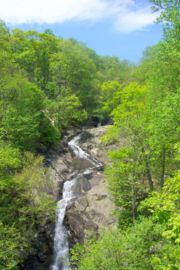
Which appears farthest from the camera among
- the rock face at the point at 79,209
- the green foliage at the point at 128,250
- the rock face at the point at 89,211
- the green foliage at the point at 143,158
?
the rock face at the point at 89,211

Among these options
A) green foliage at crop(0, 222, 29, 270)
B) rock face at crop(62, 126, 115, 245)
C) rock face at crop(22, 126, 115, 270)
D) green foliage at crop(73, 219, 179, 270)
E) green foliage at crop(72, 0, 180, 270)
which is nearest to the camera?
green foliage at crop(73, 219, 179, 270)

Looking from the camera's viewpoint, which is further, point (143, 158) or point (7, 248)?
point (143, 158)

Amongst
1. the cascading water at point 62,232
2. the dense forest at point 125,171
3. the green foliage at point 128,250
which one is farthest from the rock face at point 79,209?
the green foliage at point 128,250

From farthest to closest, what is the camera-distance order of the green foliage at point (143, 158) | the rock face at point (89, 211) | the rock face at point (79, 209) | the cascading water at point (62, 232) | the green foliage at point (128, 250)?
the cascading water at point (62, 232) → the rock face at point (89, 211) → the rock face at point (79, 209) → the green foliage at point (143, 158) → the green foliage at point (128, 250)

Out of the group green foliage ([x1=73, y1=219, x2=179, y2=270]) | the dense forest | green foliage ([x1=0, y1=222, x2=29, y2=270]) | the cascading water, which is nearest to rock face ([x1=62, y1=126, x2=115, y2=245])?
the cascading water

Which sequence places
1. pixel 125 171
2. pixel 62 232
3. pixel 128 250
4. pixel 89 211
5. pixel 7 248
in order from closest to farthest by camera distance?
pixel 128 250 < pixel 7 248 < pixel 125 171 < pixel 89 211 < pixel 62 232

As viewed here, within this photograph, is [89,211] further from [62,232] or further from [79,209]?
[62,232]

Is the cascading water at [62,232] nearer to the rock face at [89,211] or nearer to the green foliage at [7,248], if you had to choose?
the rock face at [89,211]

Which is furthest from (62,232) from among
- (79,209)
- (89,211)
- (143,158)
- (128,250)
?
(128,250)

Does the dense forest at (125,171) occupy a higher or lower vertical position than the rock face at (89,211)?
higher

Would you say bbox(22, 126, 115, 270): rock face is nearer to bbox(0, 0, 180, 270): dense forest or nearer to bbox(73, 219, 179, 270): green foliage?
bbox(0, 0, 180, 270): dense forest

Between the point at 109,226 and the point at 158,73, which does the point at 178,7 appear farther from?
the point at 109,226

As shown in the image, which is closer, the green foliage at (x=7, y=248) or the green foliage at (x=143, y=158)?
the green foliage at (x=143, y=158)

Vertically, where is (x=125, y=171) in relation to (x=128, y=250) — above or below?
above
